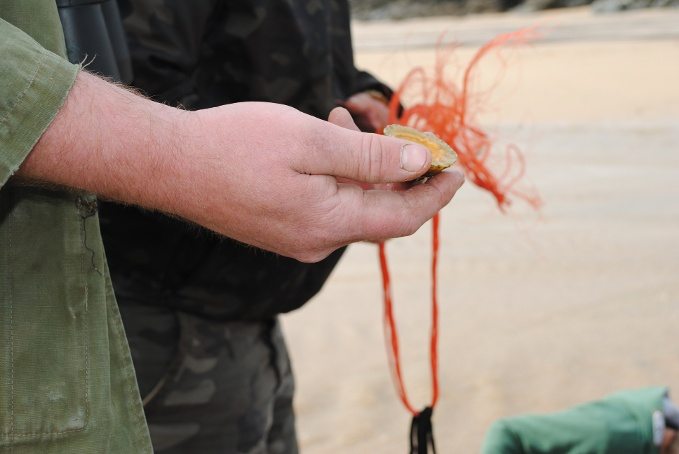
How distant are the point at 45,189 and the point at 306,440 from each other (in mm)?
2378

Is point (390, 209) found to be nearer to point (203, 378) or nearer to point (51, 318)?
point (51, 318)

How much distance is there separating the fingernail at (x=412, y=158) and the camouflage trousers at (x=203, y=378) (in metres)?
0.76

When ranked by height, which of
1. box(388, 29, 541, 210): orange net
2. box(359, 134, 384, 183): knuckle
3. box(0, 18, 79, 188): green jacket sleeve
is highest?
box(0, 18, 79, 188): green jacket sleeve

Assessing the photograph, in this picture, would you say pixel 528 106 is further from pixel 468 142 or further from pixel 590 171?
pixel 468 142

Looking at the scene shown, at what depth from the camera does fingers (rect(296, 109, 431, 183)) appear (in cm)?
116

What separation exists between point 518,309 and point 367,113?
2.49m

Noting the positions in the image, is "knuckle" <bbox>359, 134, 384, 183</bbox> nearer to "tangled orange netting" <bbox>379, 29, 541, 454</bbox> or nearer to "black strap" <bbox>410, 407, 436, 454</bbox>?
"tangled orange netting" <bbox>379, 29, 541, 454</bbox>

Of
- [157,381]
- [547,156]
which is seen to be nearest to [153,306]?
[157,381]

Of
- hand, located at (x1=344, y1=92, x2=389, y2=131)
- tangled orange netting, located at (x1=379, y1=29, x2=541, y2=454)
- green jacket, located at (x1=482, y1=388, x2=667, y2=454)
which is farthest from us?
green jacket, located at (x1=482, y1=388, x2=667, y2=454)

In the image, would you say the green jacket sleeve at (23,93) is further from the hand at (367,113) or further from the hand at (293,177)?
the hand at (367,113)

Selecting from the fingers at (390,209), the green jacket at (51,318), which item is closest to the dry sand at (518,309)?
the fingers at (390,209)

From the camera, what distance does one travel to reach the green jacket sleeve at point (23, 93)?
3.39 ft

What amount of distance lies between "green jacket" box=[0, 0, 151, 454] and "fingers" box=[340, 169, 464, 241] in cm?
31

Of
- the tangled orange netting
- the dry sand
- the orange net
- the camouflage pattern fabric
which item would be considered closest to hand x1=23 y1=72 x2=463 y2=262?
the camouflage pattern fabric
